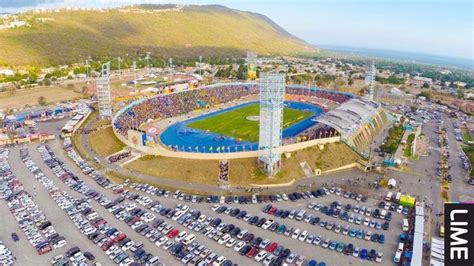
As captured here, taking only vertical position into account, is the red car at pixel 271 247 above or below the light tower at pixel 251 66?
below

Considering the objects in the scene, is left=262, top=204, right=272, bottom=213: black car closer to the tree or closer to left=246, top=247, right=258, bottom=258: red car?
left=246, top=247, right=258, bottom=258: red car

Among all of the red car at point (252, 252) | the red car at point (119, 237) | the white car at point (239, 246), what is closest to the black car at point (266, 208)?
the white car at point (239, 246)

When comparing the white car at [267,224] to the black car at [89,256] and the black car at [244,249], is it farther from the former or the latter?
the black car at [89,256]

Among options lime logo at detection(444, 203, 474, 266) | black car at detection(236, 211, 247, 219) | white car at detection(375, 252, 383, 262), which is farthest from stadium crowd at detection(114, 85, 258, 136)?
lime logo at detection(444, 203, 474, 266)

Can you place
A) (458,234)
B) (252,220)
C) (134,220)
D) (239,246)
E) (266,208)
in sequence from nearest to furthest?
(458,234) < (239,246) < (134,220) < (252,220) < (266,208)

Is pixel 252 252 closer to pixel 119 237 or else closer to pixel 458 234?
pixel 119 237

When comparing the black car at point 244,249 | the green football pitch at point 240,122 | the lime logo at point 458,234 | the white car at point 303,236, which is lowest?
the black car at point 244,249

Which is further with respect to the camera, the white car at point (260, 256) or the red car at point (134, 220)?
the red car at point (134, 220)

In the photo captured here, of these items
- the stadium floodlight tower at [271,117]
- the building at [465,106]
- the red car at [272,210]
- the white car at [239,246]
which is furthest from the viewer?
the building at [465,106]

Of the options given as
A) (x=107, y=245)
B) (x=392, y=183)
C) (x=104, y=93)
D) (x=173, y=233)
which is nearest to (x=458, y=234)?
(x=173, y=233)
